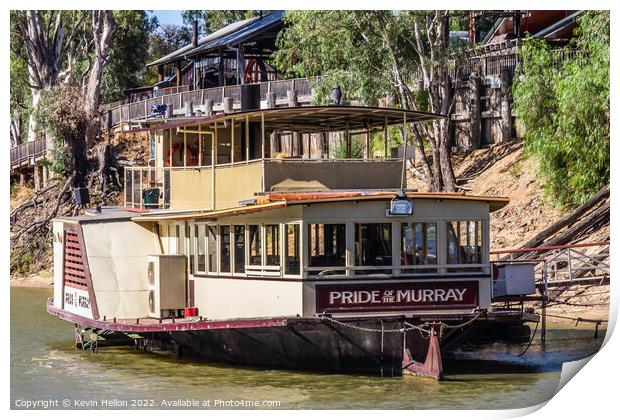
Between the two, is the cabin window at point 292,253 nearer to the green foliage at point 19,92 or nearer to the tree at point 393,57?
the tree at point 393,57

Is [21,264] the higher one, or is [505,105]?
[505,105]

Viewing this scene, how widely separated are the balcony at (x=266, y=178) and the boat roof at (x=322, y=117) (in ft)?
2.56

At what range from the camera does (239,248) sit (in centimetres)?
2194

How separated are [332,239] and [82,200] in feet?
26.9

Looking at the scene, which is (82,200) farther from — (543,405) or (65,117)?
(65,117)

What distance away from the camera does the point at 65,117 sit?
138 ft

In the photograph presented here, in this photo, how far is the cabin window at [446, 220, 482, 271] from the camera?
21.2m

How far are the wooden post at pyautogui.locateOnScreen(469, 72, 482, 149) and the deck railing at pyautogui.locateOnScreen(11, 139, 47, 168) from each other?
49.8 feet

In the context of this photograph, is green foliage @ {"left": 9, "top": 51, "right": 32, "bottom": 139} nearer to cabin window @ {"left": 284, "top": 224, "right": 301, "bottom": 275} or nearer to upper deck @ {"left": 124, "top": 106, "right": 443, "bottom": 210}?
upper deck @ {"left": 124, "top": 106, "right": 443, "bottom": 210}

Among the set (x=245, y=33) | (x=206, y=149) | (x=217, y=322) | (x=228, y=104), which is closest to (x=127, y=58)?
(x=245, y=33)

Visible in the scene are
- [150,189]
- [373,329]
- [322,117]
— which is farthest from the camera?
[150,189]

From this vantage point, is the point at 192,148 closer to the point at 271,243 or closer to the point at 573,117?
the point at 271,243

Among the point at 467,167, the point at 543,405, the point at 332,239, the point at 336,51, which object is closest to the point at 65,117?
the point at 336,51

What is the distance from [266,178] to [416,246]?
2.72 metres
